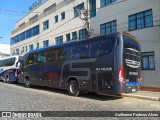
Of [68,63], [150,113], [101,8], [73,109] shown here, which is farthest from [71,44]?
[101,8]

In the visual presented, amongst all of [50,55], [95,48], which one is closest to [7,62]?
[50,55]

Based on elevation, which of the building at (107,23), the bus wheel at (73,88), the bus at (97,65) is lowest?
the bus wheel at (73,88)

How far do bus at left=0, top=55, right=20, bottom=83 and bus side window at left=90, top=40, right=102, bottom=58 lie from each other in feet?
40.7

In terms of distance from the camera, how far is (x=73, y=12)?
30.4m

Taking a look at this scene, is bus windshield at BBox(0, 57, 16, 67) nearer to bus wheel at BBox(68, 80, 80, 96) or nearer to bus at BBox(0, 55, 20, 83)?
bus at BBox(0, 55, 20, 83)

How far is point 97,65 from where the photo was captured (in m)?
12.7

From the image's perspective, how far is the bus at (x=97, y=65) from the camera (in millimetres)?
11859

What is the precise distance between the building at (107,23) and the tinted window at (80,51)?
23.2 feet

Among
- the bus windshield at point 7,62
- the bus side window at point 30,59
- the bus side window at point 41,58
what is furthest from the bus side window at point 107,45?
the bus windshield at point 7,62

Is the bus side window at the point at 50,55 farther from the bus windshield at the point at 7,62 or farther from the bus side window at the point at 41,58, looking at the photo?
the bus windshield at the point at 7,62

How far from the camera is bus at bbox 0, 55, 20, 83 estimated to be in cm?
2455

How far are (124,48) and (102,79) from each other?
74.3 inches

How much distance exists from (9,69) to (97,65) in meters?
15.7

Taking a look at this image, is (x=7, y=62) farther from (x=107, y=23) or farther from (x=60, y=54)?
(x=60, y=54)
